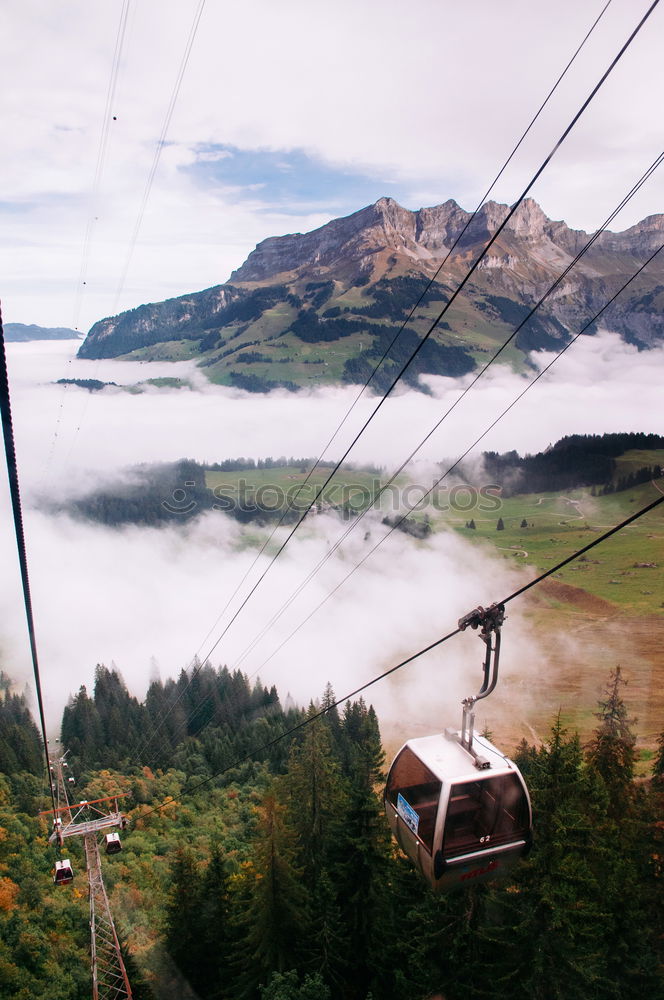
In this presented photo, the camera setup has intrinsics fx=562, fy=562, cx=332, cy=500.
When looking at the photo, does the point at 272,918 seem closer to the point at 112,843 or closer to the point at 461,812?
the point at 112,843

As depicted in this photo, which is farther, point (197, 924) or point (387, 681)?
point (387, 681)

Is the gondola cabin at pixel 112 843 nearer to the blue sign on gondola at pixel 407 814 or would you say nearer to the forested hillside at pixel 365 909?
the forested hillside at pixel 365 909

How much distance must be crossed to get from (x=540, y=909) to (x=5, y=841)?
5359 cm

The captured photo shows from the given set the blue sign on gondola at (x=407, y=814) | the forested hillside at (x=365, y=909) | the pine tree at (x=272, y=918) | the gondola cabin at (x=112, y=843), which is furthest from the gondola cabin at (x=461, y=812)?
the pine tree at (x=272, y=918)

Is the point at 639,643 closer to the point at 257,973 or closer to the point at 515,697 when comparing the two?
the point at 515,697

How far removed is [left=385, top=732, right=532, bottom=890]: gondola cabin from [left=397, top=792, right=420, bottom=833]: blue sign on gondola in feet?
0.06

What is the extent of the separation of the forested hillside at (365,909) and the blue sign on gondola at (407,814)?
10.5m

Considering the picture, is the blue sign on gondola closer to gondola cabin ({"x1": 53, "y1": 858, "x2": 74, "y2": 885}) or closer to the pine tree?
gondola cabin ({"x1": 53, "y1": 858, "x2": 74, "y2": 885})

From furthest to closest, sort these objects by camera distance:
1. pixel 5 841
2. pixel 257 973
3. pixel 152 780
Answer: pixel 152 780 < pixel 5 841 < pixel 257 973

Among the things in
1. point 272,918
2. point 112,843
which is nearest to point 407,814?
point 112,843

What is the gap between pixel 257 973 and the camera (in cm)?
2600

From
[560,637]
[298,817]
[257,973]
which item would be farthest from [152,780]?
[560,637]

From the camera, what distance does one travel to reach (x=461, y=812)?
994 centimetres

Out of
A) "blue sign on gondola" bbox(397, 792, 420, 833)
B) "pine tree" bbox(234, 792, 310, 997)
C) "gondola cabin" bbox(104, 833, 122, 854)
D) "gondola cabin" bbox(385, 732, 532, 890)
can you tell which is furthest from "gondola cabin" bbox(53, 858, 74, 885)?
"gondola cabin" bbox(385, 732, 532, 890)
